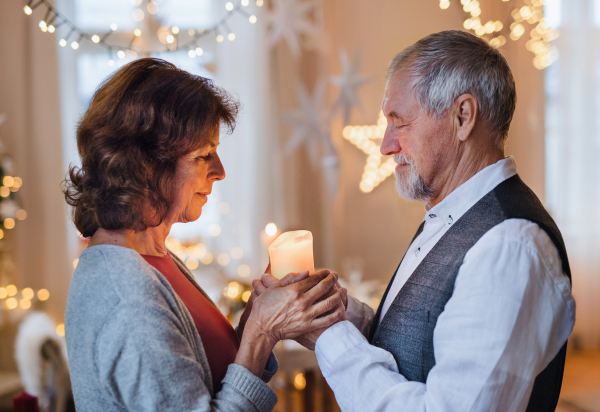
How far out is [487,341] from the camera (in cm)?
90

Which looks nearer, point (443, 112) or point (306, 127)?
point (443, 112)

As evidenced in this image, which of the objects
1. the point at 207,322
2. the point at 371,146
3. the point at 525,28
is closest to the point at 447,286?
the point at 207,322

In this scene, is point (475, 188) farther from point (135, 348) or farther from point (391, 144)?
point (135, 348)

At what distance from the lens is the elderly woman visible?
2.95 ft

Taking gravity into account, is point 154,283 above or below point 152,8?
below

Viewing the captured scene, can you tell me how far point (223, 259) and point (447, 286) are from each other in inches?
105

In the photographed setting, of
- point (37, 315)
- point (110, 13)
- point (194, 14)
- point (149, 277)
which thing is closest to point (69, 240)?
→ point (37, 315)

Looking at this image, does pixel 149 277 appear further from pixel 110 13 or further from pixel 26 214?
pixel 110 13

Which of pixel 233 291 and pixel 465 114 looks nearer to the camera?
pixel 465 114

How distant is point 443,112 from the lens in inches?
47.0

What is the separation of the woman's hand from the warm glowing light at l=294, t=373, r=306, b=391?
208 cm

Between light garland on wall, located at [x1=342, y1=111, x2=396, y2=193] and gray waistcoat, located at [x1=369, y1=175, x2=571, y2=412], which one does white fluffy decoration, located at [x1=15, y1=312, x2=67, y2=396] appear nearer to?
gray waistcoat, located at [x1=369, y1=175, x2=571, y2=412]

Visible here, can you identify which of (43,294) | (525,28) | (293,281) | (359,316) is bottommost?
(43,294)

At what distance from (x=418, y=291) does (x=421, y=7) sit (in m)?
3.20
